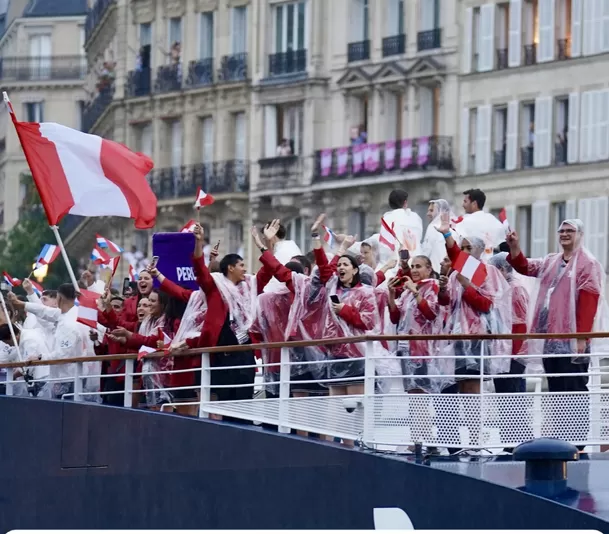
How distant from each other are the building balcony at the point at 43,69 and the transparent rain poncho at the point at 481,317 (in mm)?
75187

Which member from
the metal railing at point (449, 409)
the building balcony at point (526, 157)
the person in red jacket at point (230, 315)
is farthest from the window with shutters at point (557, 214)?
the metal railing at point (449, 409)

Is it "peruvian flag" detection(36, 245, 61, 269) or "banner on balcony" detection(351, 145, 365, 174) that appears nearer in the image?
"peruvian flag" detection(36, 245, 61, 269)

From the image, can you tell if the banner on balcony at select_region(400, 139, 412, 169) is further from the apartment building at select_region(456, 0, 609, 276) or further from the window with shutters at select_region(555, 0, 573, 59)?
the window with shutters at select_region(555, 0, 573, 59)

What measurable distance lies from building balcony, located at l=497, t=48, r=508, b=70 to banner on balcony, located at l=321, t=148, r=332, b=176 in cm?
631

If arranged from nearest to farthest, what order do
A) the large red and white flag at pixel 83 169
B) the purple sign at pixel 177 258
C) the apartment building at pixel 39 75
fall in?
the purple sign at pixel 177 258
the large red and white flag at pixel 83 169
the apartment building at pixel 39 75

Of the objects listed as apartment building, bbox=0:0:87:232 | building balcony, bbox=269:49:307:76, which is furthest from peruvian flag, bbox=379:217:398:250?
apartment building, bbox=0:0:87:232

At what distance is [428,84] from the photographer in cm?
6062

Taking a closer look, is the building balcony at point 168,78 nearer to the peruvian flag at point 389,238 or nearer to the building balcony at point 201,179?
the building balcony at point 201,179

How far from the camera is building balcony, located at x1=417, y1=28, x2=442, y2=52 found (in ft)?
197

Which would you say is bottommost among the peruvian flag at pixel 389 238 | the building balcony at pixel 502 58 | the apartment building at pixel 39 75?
the peruvian flag at pixel 389 238

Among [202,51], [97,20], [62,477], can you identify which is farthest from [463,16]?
[62,477]

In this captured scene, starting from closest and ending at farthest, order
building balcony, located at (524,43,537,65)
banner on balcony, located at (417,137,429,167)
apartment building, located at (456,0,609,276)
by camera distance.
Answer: apartment building, located at (456,0,609,276)
building balcony, located at (524,43,537,65)
banner on balcony, located at (417,137,429,167)

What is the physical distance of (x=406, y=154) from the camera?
60594mm

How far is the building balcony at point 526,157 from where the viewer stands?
57344 mm
